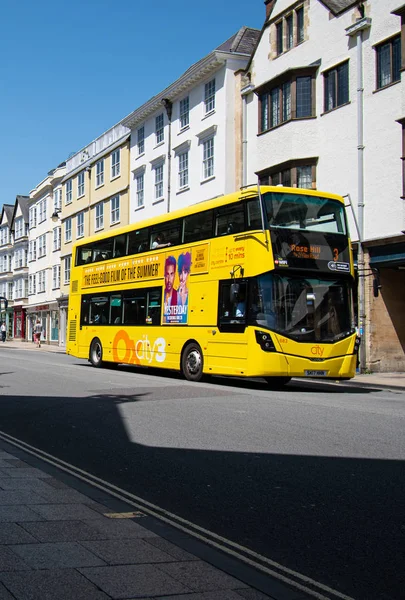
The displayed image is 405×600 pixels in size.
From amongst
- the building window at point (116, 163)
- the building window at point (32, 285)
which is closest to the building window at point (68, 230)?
the building window at point (116, 163)

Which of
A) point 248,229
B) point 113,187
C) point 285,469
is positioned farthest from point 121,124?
point 285,469

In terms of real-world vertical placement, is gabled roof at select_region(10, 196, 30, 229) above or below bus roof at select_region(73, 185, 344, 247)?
above

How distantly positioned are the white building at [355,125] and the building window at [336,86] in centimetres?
3

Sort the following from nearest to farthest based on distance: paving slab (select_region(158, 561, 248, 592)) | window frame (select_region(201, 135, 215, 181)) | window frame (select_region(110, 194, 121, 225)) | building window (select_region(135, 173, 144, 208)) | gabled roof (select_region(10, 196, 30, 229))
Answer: paving slab (select_region(158, 561, 248, 592)) < window frame (select_region(201, 135, 215, 181)) < building window (select_region(135, 173, 144, 208)) < window frame (select_region(110, 194, 121, 225)) < gabled roof (select_region(10, 196, 30, 229))

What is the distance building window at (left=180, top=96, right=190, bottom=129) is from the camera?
3506cm

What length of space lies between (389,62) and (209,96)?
39.6 feet

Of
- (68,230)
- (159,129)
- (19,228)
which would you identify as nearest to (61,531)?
(159,129)

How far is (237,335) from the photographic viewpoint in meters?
16.6

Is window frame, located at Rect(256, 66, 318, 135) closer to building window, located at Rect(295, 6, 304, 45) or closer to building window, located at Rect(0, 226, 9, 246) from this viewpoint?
building window, located at Rect(295, 6, 304, 45)

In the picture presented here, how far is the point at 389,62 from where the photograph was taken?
880 inches

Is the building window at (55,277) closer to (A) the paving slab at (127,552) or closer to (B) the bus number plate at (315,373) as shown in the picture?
(B) the bus number plate at (315,373)

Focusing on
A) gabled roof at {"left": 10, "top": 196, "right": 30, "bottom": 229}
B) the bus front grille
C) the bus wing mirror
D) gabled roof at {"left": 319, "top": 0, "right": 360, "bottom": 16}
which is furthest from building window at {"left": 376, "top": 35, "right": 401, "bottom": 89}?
gabled roof at {"left": 10, "top": 196, "right": 30, "bottom": 229}

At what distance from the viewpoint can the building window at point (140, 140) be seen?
40219mm

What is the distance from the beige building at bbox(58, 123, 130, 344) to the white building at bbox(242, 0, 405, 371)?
16.6 metres
